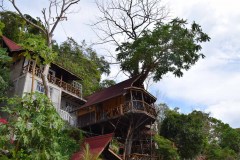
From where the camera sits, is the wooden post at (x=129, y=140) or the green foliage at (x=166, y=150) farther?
the wooden post at (x=129, y=140)

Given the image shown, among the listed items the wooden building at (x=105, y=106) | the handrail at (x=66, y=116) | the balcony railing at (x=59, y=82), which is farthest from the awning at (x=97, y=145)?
the balcony railing at (x=59, y=82)

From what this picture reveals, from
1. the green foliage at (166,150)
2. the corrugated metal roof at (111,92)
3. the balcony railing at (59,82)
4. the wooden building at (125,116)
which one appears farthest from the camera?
the corrugated metal roof at (111,92)

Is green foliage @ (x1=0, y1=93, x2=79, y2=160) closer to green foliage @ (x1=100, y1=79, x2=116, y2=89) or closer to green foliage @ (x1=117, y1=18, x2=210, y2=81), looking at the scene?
green foliage @ (x1=117, y1=18, x2=210, y2=81)

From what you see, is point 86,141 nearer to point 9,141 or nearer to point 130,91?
point 130,91

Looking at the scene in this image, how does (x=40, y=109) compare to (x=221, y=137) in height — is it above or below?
below

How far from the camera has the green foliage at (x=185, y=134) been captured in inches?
906

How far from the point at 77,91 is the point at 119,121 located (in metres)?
5.40

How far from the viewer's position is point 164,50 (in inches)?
911

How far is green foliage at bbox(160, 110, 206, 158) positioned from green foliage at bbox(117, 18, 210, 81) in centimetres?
336

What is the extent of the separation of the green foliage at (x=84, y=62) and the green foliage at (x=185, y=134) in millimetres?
11312

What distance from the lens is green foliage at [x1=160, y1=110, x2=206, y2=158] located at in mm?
23000

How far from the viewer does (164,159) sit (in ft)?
71.1

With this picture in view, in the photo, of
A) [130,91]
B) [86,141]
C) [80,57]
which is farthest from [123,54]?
[80,57]

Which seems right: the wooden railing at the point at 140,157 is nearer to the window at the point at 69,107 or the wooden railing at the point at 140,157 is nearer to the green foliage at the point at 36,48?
the window at the point at 69,107
